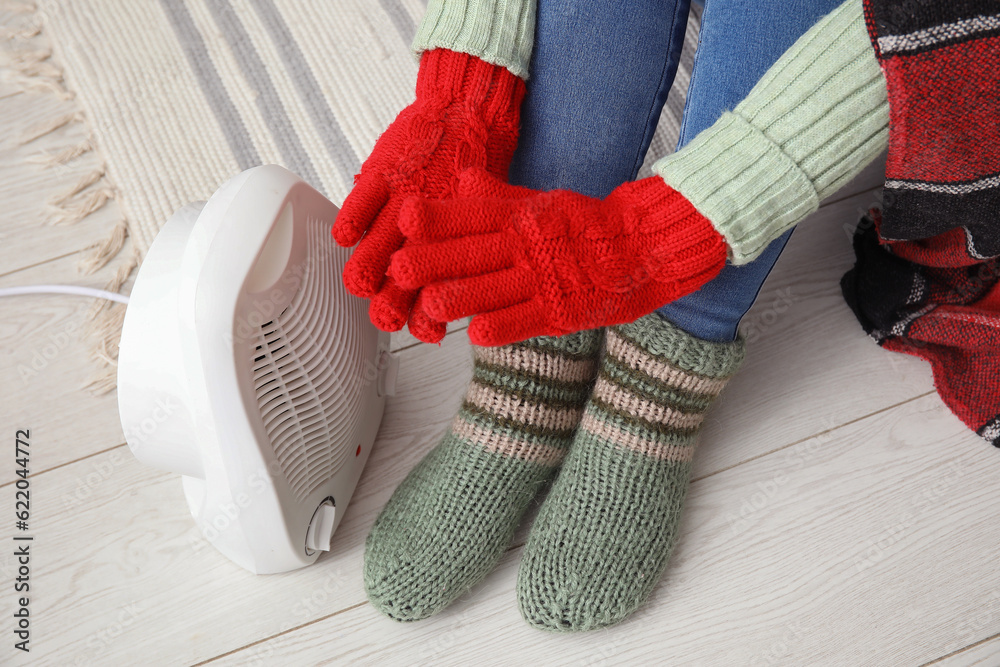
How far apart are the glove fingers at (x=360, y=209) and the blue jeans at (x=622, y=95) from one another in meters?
0.16

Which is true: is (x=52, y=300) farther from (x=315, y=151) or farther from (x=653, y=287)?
(x=653, y=287)

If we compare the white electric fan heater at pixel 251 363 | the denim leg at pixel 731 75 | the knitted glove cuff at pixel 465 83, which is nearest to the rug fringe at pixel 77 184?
the white electric fan heater at pixel 251 363

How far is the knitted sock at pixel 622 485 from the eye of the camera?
0.63 meters

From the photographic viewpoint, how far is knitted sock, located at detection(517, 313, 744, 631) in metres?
0.63

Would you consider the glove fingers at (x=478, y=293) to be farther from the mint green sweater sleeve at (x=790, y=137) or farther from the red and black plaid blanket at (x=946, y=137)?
the red and black plaid blanket at (x=946, y=137)

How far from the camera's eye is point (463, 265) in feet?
1.53

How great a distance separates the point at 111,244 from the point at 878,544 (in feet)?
3.01

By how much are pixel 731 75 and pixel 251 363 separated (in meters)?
0.43

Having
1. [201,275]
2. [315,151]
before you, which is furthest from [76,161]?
[201,275]

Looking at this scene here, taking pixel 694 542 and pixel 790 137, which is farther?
pixel 694 542

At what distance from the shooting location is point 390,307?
0.49 metres

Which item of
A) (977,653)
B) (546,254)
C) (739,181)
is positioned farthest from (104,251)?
(977,653)

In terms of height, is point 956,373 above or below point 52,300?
below

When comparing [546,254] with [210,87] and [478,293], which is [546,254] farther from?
[210,87]
